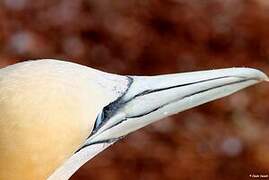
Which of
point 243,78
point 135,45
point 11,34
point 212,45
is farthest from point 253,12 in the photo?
point 243,78

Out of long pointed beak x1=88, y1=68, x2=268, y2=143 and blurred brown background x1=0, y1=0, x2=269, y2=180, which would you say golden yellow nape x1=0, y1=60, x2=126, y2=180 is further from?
blurred brown background x1=0, y1=0, x2=269, y2=180

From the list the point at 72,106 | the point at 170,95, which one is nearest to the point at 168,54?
the point at 170,95

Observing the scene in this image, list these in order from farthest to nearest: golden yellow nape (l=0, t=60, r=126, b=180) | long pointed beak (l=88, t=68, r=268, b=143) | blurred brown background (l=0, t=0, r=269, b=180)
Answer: blurred brown background (l=0, t=0, r=269, b=180) < long pointed beak (l=88, t=68, r=268, b=143) < golden yellow nape (l=0, t=60, r=126, b=180)

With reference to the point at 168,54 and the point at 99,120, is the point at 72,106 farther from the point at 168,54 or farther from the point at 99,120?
the point at 168,54

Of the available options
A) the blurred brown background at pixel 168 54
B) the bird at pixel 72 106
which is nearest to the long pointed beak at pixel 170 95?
the bird at pixel 72 106

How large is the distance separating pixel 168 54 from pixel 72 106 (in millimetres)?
1979

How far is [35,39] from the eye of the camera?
3229 millimetres

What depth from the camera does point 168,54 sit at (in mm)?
3137

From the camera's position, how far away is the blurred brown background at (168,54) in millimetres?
2861

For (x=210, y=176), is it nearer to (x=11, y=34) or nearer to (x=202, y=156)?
(x=202, y=156)

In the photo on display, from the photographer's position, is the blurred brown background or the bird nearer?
the bird

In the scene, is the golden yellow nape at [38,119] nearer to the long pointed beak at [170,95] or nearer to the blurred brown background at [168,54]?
the long pointed beak at [170,95]

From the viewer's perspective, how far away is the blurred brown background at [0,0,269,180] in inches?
113

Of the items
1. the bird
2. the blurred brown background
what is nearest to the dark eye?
the bird
